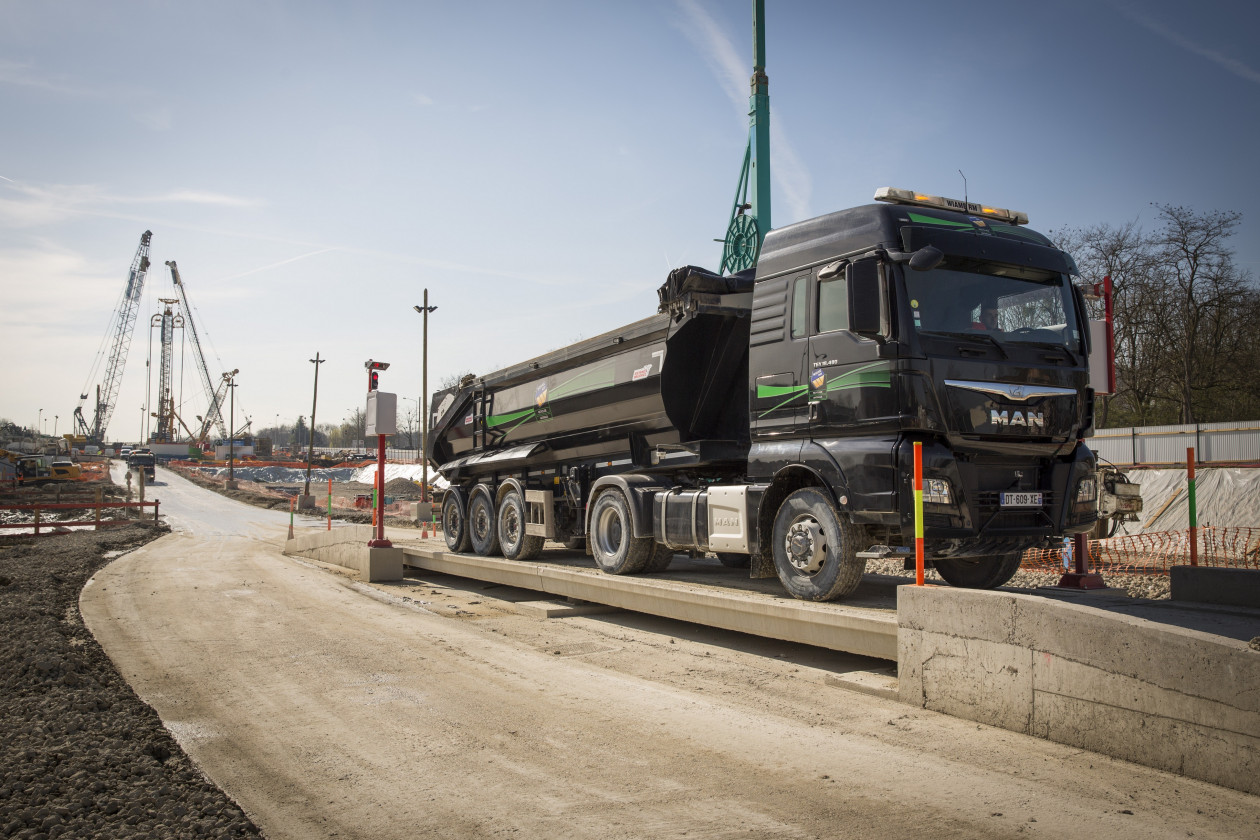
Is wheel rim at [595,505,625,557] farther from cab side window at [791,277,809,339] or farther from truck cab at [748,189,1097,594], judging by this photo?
cab side window at [791,277,809,339]

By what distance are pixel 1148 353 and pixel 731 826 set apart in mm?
35104

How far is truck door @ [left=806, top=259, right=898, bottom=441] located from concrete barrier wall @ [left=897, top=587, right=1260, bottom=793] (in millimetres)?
1525

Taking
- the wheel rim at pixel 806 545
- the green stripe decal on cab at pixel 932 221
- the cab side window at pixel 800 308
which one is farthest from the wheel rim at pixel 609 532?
the green stripe decal on cab at pixel 932 221

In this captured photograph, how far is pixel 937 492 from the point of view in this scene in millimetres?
6496

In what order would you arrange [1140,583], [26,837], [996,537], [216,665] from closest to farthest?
1. [26,837]
2. [996,537]
3. [216,665]
4. [1140,583]

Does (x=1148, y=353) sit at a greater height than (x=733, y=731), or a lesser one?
greater

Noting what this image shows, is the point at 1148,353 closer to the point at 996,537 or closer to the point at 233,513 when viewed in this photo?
the point at 996,537

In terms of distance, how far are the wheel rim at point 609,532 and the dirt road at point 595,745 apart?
1.18 metres

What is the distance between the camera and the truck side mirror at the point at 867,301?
662 cm

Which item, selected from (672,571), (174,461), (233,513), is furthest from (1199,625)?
(174,461)

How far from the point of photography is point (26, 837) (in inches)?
151

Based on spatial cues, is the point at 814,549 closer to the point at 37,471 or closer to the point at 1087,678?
the point at 1087,678

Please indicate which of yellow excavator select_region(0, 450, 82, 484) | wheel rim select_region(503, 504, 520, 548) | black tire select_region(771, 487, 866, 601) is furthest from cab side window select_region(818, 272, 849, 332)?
yellow excavator select_region(0, 450, 82, 484)

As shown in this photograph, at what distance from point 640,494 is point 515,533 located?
390 cm
